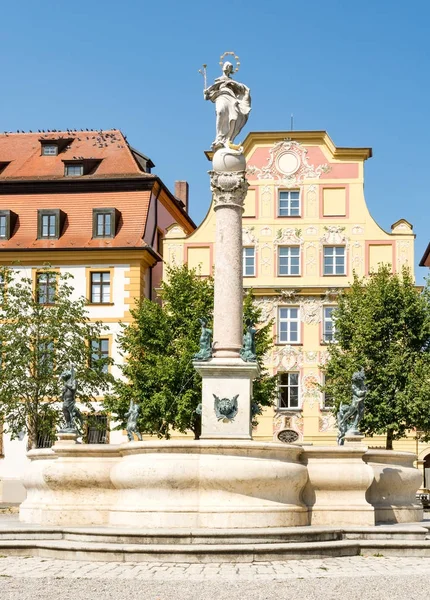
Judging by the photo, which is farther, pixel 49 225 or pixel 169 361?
pixel 49 225

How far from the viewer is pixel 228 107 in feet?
76.9

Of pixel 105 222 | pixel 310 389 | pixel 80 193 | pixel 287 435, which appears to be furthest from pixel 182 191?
pixel 287 435

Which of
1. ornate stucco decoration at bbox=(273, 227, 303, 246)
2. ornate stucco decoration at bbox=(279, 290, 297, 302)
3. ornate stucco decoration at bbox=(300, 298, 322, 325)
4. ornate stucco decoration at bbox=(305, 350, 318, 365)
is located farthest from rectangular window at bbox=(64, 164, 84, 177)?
ornate stucco decoration at bbox=(305, 350, 318, 365)

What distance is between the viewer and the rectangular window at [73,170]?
54.1 meters

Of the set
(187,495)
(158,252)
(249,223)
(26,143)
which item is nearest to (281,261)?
(249,223)

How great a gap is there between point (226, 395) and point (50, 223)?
32562 mm

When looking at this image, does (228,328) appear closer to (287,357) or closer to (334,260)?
(287,357)

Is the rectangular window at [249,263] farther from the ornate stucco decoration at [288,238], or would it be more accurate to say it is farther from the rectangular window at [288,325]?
the rectangular window at [288,325]

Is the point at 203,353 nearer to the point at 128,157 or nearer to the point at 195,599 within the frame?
the point at 195,599

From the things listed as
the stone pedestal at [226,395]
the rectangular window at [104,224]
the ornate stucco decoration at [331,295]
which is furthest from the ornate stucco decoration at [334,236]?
the stone pedestal at [226,395]

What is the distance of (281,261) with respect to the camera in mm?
51531

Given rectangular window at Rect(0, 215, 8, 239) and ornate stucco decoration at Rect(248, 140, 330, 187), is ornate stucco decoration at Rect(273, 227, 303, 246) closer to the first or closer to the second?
ornate stucco decoration at Rect(248, 140, 330, 187)

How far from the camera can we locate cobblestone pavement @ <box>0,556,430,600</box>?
13016mm

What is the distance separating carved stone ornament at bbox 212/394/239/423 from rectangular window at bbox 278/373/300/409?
29631 mm
